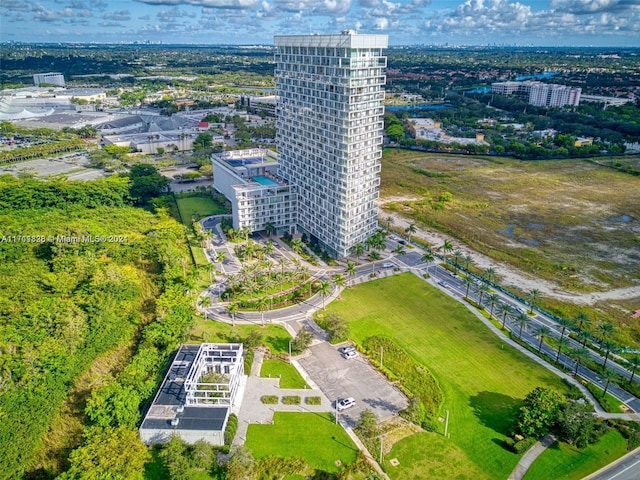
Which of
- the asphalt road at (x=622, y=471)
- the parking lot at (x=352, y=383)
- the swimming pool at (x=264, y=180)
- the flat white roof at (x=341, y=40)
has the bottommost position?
the asphalt road at (x=622, y=471)

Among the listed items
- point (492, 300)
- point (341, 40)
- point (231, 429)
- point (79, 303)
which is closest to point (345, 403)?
point (231, 429)

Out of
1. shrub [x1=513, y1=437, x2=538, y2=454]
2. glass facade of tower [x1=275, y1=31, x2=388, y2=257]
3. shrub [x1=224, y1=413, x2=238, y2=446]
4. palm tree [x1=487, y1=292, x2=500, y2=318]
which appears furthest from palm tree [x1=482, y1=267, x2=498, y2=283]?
shrub [x1=224, y1=413, x2=238, y2=446]

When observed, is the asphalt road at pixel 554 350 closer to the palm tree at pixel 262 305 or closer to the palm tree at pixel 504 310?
the palm tree at pixel 504 310

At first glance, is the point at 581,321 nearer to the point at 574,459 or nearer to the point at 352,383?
the point at 574,459

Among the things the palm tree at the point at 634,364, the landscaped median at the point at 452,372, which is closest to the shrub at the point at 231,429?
the landscaped median at the point at 452,372

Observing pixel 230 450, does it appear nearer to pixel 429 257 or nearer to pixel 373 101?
pixel 429 257

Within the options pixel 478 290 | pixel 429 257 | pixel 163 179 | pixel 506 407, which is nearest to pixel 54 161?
pixel 163 179

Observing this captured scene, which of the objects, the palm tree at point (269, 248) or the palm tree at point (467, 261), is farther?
the palm tree at point (269, 248)
